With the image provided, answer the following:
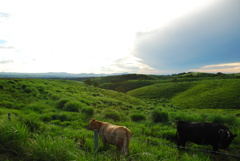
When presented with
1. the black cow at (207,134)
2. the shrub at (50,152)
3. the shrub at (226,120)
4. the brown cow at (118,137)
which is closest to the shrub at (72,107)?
the brown cow at (118,137)

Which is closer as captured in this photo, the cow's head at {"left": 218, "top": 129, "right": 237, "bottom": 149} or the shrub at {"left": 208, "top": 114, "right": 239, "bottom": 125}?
the cow's head at {"left": 218, "top": 129, "right": 237, "bottom": 149}

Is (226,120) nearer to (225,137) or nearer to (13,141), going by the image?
(225,137)

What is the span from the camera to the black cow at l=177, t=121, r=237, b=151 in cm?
609

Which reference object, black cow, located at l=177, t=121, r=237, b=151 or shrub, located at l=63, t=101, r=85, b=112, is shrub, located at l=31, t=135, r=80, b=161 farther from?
shrub, located at l=63, t=101, r=85, b=112

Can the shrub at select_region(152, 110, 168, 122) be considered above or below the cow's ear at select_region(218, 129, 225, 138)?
below

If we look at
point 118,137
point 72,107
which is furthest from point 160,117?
point 72,107

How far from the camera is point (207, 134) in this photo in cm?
624

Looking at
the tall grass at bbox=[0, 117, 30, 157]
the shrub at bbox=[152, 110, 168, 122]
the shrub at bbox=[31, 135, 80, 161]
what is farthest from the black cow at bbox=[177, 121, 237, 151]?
the tall grass at bbox=[0, 117, 30, 157]

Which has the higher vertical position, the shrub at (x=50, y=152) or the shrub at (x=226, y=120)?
the shrub at (x=50, y=152)

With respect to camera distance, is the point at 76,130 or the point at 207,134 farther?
the point at 76,130

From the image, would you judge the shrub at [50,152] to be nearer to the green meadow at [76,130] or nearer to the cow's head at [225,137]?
the green meadow at [76,130]

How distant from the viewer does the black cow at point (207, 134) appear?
6.09 m

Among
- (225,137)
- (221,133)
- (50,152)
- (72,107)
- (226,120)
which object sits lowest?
(72,107)

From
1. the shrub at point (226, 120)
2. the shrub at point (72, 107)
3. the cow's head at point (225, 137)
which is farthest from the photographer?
the shrub at point (72, 107)
